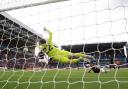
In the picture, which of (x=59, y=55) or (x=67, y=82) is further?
(x=67, y=82)

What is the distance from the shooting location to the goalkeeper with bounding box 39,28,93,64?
19.5 ft

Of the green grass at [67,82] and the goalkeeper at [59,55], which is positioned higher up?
the goalkeeper at [59,55]

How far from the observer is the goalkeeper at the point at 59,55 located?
234 inches

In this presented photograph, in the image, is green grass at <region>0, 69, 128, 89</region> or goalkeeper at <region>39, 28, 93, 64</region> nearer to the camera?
green grass at <region>0, 69, 128, 89</region>

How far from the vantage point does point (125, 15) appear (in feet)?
13.0

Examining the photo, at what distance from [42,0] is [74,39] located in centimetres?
105

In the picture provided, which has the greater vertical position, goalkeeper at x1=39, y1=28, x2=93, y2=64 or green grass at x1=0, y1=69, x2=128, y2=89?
goalkeeper at x1=39, y1=28, x2=93, y2=64

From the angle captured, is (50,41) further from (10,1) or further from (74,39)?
(10,1)

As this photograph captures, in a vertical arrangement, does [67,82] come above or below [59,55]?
below

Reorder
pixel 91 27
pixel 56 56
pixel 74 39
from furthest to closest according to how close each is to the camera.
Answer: pixel 56 56 < pixel 74 39 < pixel 91 27

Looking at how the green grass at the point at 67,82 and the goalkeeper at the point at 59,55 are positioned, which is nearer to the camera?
the green grass at the point at 67,82

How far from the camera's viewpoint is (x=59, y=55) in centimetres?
599

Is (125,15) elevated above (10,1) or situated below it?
below

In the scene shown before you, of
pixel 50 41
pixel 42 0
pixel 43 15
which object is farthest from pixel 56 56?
pixel 42 0
